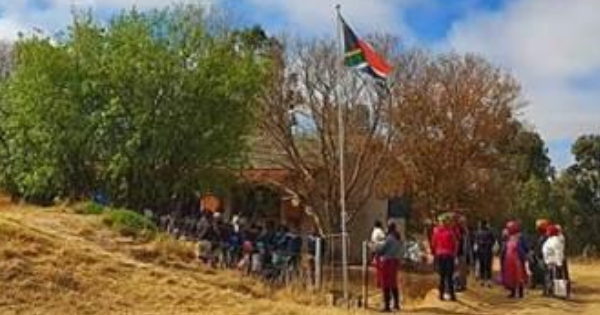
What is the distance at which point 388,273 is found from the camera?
2250cm

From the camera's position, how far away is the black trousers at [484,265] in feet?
96.1

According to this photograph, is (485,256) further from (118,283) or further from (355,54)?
(118,283)

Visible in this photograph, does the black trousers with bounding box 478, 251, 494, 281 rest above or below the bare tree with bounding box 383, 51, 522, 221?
below

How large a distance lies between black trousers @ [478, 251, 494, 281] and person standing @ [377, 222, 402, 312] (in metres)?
6.76

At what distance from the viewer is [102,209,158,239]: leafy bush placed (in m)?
24.0

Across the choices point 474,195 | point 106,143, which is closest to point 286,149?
point 474,195

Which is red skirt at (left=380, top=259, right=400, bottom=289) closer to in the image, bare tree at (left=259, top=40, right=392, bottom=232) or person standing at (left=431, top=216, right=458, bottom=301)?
person standing at (left=431, top=216, right=458, bottom=301)

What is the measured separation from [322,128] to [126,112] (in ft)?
52.7

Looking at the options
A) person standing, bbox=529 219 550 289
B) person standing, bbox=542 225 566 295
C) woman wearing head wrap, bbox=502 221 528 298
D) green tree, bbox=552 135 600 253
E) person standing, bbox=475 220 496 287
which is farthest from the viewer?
green tree, bbox=552 135 600 253

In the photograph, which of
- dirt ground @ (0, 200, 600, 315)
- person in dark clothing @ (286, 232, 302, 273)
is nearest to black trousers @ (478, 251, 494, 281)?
dirt ground @ (0, 200, 600, 315)

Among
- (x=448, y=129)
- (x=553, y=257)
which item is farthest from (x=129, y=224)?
(x=448, y=129)

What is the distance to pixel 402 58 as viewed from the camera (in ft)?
151

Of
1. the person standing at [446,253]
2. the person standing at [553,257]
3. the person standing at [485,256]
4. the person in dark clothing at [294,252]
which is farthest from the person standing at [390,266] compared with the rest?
the person standing at [485,256]

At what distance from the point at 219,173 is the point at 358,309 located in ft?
37.0
